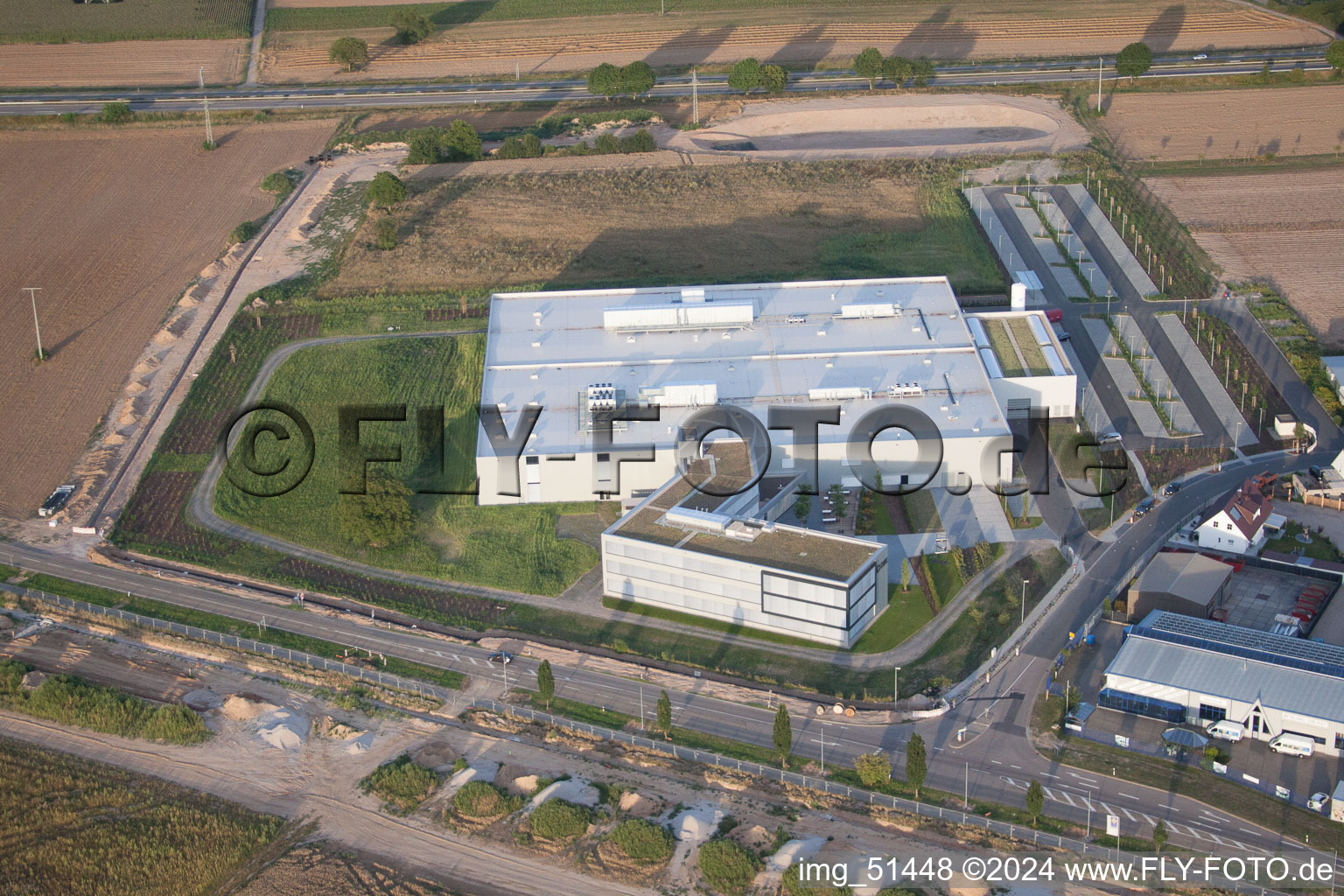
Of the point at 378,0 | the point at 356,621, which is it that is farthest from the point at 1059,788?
the point at 378,0

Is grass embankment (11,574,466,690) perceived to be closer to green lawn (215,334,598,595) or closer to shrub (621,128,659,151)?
green lawn (215,334,598,595)

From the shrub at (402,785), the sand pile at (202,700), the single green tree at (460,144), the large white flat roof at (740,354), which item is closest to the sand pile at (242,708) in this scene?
the sand pile at (202,700)

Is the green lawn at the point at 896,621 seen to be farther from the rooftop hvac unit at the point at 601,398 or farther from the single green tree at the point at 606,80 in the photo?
the single green tree at the point at 606,80

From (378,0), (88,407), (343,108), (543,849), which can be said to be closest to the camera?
(543,849)

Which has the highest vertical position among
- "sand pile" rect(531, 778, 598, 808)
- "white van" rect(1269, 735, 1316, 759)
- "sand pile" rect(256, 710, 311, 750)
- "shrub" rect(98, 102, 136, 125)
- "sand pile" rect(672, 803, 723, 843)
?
"shrub" rect(98, 102, 136, 125)

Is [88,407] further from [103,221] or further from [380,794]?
[380,794]

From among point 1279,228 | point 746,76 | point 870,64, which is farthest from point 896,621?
point 870,64

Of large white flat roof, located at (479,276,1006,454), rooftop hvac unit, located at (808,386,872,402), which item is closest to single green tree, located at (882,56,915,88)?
large white flat roof, located at (479,276,1006,454)
